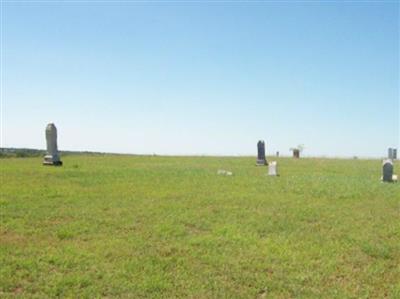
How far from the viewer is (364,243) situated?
680 centimetres

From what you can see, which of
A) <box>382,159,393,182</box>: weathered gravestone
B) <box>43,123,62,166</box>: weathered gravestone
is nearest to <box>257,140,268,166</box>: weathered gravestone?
<box>382,159,393,182</box>: weathered gravestone

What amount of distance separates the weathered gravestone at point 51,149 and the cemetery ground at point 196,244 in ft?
31.9

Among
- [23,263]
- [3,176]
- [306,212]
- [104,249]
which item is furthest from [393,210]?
[3,176]

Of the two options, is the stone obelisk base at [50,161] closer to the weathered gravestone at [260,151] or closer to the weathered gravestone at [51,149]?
the weathered gravestone at [51,149]

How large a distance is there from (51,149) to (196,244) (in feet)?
53.4

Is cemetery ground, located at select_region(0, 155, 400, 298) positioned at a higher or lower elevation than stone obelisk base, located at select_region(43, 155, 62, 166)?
lower

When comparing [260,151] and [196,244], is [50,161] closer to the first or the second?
[260,151]

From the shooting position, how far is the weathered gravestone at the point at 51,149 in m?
20.9

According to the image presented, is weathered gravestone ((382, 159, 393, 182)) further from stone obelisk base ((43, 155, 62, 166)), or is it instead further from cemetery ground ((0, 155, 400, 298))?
stone obelisk base ((43, 155, 62, 166))

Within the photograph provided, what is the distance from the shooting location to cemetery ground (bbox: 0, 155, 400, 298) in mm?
5059

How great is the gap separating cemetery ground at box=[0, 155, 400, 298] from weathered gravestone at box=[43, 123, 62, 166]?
31.9ft

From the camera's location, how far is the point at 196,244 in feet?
21.7

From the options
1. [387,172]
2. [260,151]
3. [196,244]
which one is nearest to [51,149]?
[260,151]

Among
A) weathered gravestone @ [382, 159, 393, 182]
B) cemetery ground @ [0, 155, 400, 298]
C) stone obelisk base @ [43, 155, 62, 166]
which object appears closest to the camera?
cemetery ground @ [0, 155, 400, 298]
